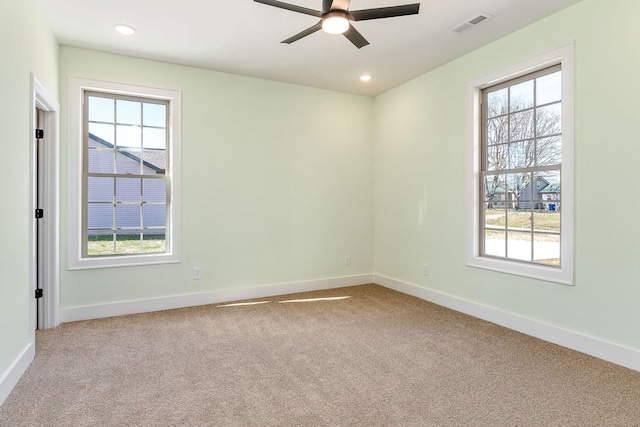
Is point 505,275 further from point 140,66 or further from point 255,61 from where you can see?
point 140,66

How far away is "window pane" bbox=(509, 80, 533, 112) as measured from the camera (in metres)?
3.46

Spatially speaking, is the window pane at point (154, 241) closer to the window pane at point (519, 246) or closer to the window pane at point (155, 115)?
the window pane at point (155, 115)

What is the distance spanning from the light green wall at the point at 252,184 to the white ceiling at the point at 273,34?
287 millimetres

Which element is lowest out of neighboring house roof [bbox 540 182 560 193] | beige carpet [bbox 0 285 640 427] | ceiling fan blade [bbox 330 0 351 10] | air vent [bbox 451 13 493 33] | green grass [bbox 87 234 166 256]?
beige carpet [bbox 0 285 640 427]

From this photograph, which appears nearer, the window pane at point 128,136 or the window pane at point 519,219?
the window pane at point 519,219

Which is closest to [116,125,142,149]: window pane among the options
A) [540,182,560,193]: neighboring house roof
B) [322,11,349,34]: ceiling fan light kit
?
[322,11,349,34]: ceiling fan light kit

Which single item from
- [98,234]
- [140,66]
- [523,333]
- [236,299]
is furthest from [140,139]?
[523,333]

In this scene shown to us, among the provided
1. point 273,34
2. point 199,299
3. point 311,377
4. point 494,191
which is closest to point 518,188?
point 494,191

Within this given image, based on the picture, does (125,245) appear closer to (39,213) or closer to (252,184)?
(39,213)

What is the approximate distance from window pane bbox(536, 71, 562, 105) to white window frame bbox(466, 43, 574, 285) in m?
0.11

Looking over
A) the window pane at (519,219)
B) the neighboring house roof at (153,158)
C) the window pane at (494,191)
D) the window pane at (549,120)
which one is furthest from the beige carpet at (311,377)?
the window pane at (549,120)

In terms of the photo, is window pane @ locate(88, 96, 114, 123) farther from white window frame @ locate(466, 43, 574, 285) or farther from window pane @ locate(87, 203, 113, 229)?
white window frame @ locate(466, 43, 574, 285)

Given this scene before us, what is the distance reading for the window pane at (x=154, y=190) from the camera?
164 inches

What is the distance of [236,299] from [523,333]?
3127mm
